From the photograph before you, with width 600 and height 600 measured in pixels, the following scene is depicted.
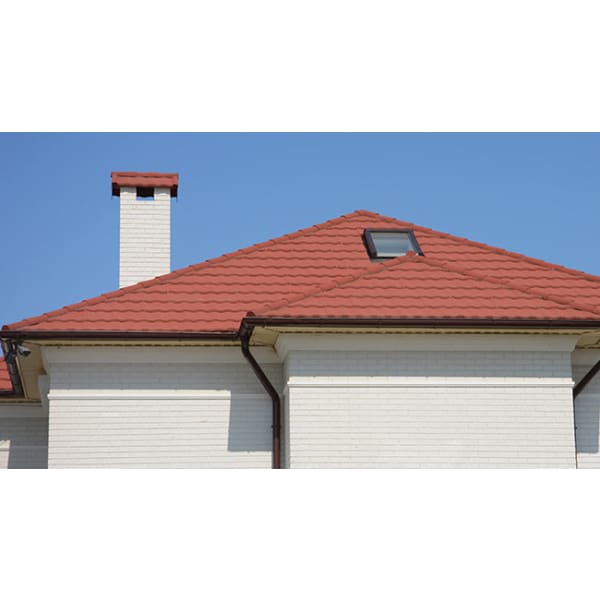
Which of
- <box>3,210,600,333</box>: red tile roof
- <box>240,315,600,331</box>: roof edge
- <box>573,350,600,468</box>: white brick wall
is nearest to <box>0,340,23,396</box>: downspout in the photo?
<box>3,210,600,333</box>: red tile roof

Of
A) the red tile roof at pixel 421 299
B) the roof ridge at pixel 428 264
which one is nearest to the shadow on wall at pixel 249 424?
the roof ridge at pixel 428 264

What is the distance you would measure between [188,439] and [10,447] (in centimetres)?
559

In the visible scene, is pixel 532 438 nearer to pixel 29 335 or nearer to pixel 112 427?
pixel 112 427

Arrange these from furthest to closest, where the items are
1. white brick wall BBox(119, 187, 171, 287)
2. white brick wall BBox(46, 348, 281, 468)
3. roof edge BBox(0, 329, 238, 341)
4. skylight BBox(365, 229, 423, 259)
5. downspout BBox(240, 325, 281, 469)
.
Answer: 1. white brick wall BBox(119, 187, 171, 287)
2. skylight BBox(365, 229, 423, 259)
3. white brick wall BBox(46, 348, 281, 468)
4. downspout BBox(240, 325, 281, 469)
5. roof edge BBox(0, 329, 238, 341)

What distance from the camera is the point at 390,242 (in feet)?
53.4

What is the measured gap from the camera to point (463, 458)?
1280 centimetres

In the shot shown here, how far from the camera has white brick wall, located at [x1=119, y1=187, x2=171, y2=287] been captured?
17438mm

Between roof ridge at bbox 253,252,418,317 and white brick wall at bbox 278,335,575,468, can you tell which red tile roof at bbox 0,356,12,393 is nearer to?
roof ridge at bbox 253,252,418,317

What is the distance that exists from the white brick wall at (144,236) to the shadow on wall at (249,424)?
13.4 feet

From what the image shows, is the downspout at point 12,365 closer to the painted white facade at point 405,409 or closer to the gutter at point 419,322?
the painted white facade at point 405,409

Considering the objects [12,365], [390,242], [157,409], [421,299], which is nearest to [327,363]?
[421,299]

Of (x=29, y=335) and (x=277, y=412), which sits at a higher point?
(x=29, y=335)

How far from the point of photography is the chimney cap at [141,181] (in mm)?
17922

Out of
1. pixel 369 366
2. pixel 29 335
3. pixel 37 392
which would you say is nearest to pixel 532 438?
pixel 369 366
